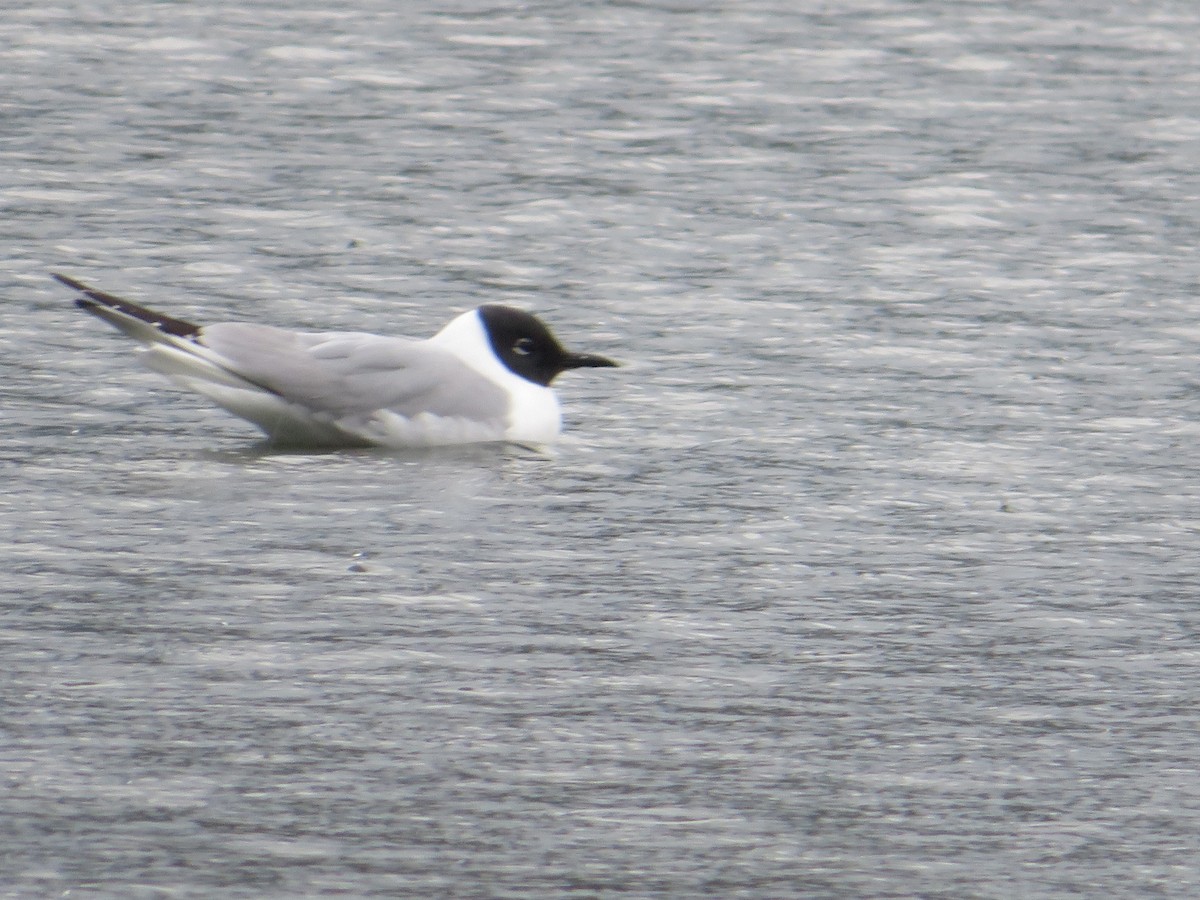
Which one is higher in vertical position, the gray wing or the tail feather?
the tail feather

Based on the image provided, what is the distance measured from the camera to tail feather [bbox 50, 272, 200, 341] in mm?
10852

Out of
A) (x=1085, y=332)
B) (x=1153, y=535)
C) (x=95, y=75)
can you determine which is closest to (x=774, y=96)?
(x=95, y=75)

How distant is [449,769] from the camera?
682 centimetres

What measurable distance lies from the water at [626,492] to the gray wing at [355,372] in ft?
0.78

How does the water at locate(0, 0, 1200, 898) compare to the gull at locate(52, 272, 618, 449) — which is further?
the gull at locate(52, 272, 618, 449)

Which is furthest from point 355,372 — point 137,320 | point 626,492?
point 626,492

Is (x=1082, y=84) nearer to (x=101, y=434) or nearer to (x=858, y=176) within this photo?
(x=858, y=176)

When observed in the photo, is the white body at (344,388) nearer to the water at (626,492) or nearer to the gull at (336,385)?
the gull at (336,385)

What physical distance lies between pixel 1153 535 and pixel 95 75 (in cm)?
1114

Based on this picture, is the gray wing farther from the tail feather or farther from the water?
the water

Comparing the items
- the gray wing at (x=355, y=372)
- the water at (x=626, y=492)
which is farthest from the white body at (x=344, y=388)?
the water at (x=626, y=492)

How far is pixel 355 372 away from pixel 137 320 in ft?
3.14

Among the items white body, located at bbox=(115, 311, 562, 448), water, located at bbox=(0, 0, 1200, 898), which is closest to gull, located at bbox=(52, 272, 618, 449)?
white body, located at bbox=(115, 311, 562, 448)

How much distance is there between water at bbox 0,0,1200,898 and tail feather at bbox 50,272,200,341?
16.4 inches
